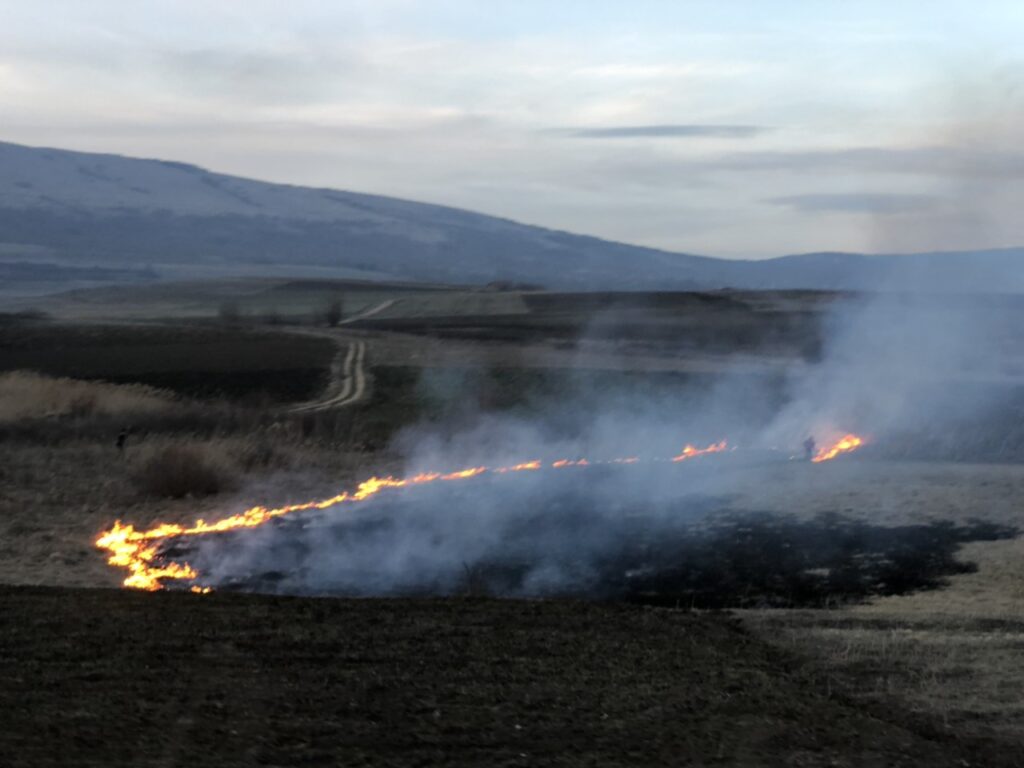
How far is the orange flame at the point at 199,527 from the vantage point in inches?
828

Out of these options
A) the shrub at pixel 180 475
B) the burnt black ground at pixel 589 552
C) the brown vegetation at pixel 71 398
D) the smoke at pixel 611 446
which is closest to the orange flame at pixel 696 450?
the smoke at pixel 611 446

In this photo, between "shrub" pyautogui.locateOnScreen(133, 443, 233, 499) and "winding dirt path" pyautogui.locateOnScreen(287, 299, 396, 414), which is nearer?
"shrub" pyautogui.locateOnScreen(133, 443, 233, 499)

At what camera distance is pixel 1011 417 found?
126 feet

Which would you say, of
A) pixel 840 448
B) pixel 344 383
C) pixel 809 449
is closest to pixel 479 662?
pixel 809 449

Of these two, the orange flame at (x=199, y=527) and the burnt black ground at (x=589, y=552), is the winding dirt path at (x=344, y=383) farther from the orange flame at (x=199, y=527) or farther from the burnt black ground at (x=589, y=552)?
the burnt black ground at (x=589, y=552)

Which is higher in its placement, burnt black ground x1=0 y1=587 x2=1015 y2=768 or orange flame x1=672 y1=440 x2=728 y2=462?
burnt black ground x1=0 y1=587 x2=1015 y2=768

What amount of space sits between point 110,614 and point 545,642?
4.77 m

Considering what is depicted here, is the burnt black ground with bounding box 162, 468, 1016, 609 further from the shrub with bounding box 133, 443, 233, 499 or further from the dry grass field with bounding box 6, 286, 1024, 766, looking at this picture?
the shrub with bounding box 133, 443, 233, 499

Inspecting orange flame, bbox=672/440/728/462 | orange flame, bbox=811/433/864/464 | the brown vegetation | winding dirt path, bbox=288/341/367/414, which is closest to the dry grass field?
orange flame, bbox=811/433/864/464

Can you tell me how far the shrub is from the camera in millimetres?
28609

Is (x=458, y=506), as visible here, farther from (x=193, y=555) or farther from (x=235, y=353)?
(x=235, y=353)

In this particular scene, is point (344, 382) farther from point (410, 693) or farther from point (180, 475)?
point (410, 693)

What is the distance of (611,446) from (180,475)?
15241 mm

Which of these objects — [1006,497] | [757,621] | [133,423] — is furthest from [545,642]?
[133,423]
